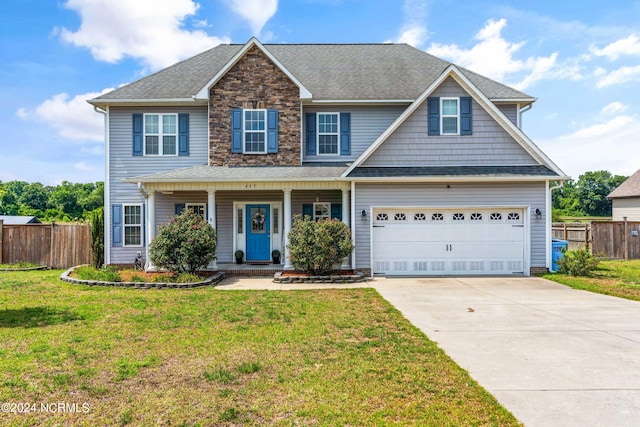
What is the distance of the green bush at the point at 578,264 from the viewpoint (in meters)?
13.1

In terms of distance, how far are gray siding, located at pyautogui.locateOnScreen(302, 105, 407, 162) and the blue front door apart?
2906 millimetres

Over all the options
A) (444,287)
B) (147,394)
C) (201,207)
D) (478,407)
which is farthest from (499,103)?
(147,394)

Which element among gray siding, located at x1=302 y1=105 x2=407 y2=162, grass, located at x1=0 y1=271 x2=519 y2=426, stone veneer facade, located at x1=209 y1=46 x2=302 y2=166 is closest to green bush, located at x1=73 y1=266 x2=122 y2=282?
grass, located at x1=0 y1=271 x2=519 y2=426

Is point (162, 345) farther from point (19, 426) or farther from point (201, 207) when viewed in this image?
point (201, 207)

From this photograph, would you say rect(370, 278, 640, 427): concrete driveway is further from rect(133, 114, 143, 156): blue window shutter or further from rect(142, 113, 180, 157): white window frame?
rect(133, 114, 143, 156): blue window shutter

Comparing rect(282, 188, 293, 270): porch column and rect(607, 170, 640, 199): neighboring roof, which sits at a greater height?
rect(607, 170, 640, 199): neighboring roof

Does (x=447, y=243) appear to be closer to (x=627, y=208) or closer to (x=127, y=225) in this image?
(x=127, y=225)

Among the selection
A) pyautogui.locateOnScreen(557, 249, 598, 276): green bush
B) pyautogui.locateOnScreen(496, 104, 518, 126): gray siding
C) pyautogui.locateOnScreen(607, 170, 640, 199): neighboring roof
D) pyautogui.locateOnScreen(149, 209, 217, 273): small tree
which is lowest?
pyautogui.locateOnScreen(557, 249, 598, 276): green bush

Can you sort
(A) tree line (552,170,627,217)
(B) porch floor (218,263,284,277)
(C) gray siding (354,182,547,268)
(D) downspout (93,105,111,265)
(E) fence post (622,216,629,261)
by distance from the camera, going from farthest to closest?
1. (A) tree line (552,170,627,217)
2. (E) fence post (622,216,629,261)
3. (D) downspout (93,105,111,265)
4. (B) porch floor (218,263,284,277)
5. (C) gray siding (354,182,547,268)

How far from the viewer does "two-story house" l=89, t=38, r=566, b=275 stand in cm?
1337

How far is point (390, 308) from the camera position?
8391mm

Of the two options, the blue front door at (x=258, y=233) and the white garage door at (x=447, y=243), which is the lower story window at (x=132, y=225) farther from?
the white garage door at (x=447, y=243)

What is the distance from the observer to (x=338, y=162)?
15.4 m

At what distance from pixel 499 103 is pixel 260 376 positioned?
1474 centimetres
